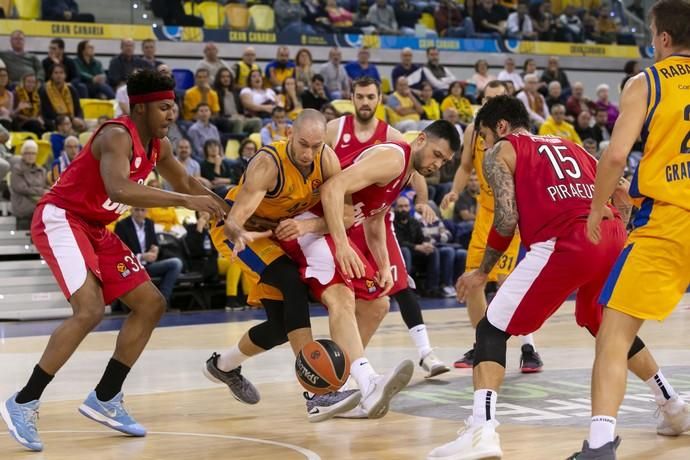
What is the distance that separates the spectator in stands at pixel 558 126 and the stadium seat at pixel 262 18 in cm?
428

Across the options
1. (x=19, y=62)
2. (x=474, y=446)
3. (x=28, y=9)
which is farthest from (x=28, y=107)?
(x=474, y=446)

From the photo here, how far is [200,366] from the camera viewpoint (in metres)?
7.99

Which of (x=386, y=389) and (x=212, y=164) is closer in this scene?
(x=386, y=389)

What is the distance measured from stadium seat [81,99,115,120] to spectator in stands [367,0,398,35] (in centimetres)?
552

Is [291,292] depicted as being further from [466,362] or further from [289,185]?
[466,362]

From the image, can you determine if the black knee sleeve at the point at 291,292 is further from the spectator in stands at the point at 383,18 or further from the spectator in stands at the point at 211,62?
the spectator in stands at the point at 383,18

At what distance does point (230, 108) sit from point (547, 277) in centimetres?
1041

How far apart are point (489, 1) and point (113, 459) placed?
51.5ft

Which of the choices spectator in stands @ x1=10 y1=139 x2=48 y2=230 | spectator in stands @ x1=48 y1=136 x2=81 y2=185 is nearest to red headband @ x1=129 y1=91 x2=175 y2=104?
spectator in stands @ x1=48 y1=136 x2=81 y2=185

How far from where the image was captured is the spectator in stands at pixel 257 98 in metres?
14.9

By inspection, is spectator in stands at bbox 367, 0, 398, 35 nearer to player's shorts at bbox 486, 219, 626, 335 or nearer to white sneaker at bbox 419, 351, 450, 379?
white sneaker at bbox 419, 351, 450, 379

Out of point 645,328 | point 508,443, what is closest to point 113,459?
point 508,443

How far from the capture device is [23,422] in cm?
520

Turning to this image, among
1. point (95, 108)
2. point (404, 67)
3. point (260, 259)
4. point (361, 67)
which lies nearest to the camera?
point (260, 259)
